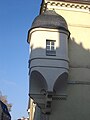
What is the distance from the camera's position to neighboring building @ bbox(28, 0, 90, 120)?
1791cm

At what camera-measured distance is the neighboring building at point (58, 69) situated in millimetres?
17906

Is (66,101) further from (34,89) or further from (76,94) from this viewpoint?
(34,89)

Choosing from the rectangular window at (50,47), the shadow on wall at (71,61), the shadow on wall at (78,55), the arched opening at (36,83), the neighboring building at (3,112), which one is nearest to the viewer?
the arched opening at (36,83)

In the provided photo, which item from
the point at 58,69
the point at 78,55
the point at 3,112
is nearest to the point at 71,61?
the point at 78,55

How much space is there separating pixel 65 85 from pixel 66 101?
1.12 metres

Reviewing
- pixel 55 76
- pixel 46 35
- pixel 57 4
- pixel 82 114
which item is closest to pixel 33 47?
pixel 46 35

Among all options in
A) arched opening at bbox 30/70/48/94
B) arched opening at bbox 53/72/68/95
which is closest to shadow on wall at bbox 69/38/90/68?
arched opening at bbox 53/72/68/95

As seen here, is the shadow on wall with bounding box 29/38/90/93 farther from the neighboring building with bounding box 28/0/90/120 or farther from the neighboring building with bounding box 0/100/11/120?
the neighboring building with bounding box 0/100/11/120

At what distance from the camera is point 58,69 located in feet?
58.9

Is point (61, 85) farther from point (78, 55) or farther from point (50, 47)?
point (78, 55)

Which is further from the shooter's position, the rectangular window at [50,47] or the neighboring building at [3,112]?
the neighboring building at [3,112]

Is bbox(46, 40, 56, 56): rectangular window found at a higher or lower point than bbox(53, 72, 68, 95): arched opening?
higher

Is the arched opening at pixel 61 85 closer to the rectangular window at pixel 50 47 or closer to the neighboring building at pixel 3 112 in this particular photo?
the rectangular window at pixel 50 47

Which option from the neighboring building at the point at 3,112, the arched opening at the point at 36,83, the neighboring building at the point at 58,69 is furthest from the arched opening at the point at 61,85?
the neighboring building at the point at 3,112
